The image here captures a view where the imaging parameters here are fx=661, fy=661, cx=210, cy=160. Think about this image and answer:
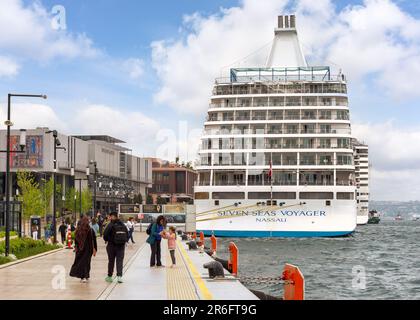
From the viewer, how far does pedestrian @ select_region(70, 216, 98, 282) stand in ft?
57.8

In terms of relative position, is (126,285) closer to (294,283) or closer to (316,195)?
(294,283)

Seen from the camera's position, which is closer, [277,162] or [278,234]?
[278,234]

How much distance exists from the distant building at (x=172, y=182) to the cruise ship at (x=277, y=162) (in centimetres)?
9167

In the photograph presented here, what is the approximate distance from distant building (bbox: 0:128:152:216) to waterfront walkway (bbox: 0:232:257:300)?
195ft

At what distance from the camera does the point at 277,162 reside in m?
70.9

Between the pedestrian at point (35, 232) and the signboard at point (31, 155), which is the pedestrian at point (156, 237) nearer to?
the pedestrian at point (35, 232)

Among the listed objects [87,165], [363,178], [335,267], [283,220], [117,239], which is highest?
[87,165]

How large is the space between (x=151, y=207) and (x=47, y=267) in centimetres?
4842

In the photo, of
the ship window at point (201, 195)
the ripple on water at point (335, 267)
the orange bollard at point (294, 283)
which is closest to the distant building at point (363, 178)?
the ship window at point (201, 195)

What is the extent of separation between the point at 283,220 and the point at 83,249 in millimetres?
49295

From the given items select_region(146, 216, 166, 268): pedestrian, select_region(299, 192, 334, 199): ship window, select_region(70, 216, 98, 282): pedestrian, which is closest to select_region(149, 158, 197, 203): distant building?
select_region(299, 192, 334, 199): ship window

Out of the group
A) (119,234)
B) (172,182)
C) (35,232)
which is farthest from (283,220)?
(172,182)

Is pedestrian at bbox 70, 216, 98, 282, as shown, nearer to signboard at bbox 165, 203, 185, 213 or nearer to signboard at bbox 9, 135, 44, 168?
signboard at bbox 165, 203, 185, 213

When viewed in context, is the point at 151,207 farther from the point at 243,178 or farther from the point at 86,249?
the point at 86,249
